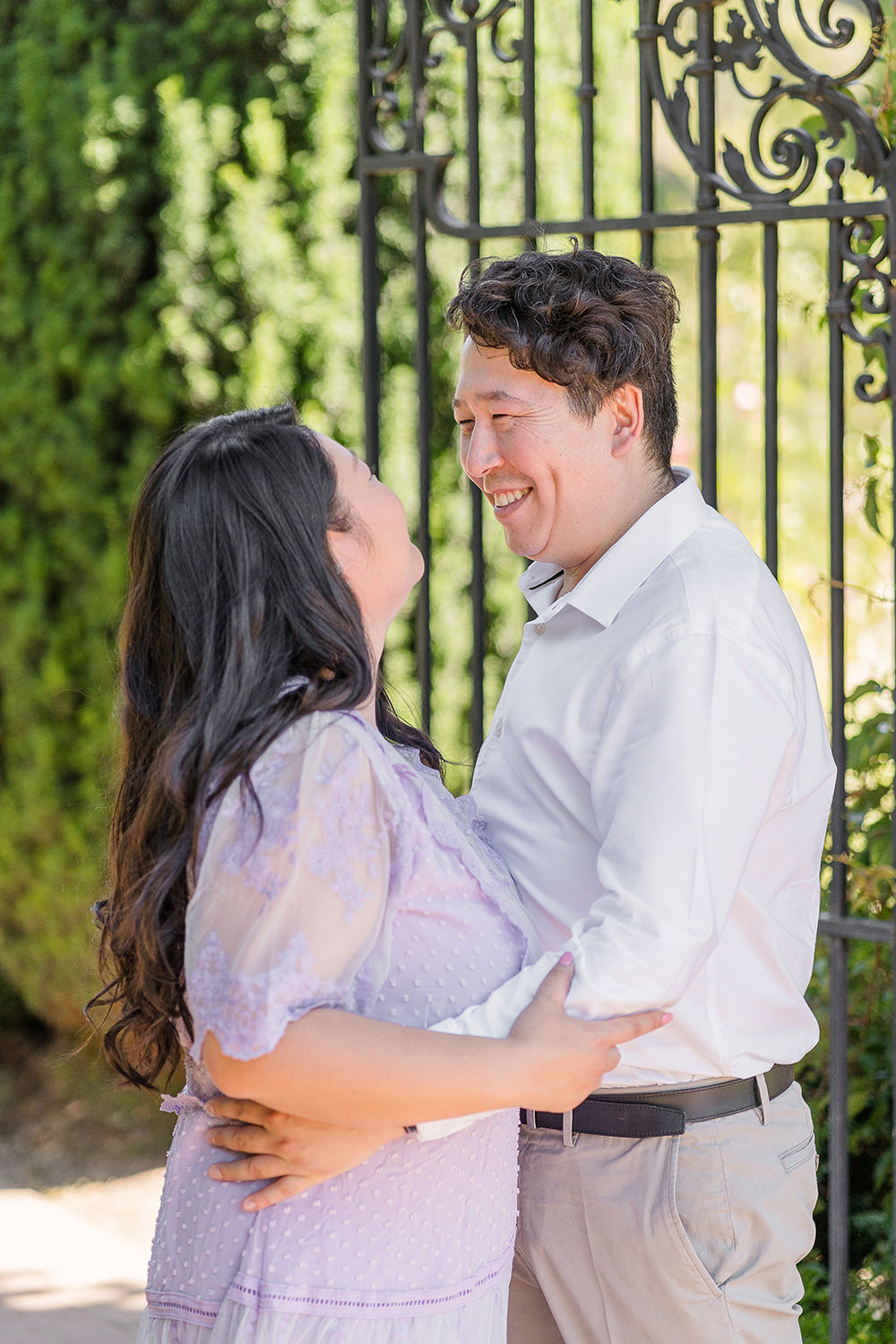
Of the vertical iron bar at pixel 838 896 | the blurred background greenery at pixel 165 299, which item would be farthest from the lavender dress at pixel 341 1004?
the blurred background greenery at pixel 165 299

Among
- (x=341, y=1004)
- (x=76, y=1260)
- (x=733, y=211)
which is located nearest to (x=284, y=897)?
(x=341, y=1004)

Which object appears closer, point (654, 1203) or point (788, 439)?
point (654, 1203)

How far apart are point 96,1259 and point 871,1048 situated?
2.21m

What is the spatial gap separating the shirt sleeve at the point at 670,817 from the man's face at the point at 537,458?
0.33 m

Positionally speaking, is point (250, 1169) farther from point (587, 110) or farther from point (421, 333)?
point (587, 110)

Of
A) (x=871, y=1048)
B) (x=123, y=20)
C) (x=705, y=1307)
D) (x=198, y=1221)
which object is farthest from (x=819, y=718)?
(x=123, y=20)

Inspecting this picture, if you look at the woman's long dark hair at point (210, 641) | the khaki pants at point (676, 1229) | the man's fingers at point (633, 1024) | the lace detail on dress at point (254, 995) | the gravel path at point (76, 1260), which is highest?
the woman's long dark hair at point (210, 641)

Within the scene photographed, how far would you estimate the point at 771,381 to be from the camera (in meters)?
2.44

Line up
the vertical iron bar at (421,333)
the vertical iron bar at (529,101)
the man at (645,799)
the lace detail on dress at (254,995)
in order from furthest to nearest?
the vertical iron bar at (421,333) < the vertical iron bar at (529,101) < the man at (645,799) < the lace detail on dress at (254,995)

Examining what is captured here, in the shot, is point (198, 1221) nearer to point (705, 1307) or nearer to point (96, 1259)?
point (705, 1307)

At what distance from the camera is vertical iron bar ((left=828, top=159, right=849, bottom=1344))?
2402 mm

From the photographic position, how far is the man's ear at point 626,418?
1925 mm

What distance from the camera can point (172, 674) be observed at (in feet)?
5.19

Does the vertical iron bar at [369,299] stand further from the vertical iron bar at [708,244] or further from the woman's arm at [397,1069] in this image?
the woman's arm at [397,1069]
